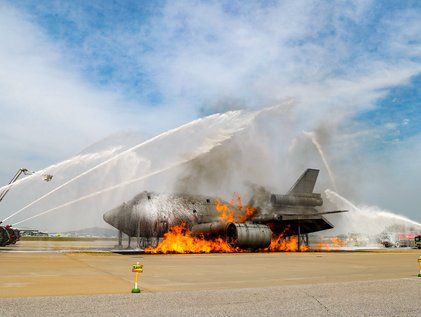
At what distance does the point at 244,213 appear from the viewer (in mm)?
46312

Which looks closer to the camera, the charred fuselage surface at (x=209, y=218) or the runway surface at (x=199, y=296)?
the runway surface at (x=199, y=296)

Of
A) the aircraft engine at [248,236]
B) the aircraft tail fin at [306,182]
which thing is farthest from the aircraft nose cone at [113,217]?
the aircraft tail fin at [306,182]

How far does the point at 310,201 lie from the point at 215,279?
123ft

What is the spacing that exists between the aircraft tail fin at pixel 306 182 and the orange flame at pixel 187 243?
1443cm

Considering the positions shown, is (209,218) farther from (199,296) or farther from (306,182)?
(199,296)

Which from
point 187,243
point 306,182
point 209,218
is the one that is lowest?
point 187,243

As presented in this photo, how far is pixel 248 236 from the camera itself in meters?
39.4

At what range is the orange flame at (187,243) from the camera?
135 feet

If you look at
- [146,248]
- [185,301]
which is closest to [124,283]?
[185,301]

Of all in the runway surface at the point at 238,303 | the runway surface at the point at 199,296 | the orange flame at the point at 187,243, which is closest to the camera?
the runway surface at the point at 238,303

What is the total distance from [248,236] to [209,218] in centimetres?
602

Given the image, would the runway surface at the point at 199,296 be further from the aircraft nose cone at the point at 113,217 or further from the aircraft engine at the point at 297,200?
the aircraft engine at the point at 297,200

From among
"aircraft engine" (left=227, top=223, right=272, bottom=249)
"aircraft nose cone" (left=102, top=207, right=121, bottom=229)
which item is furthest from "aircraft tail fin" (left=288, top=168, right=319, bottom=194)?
"aircraft nose cone" (left=102, top=207, right=121, bottom=229)

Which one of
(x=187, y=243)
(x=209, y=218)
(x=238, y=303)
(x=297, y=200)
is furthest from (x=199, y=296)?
(x=297, y=200)
